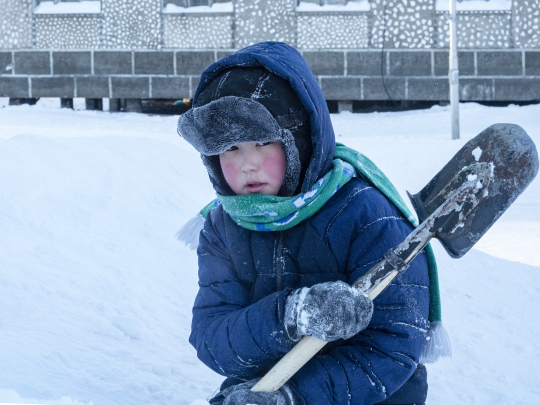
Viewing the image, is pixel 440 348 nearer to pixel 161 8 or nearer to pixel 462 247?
pixel 462 247

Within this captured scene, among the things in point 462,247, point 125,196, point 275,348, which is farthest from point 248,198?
point 125,196

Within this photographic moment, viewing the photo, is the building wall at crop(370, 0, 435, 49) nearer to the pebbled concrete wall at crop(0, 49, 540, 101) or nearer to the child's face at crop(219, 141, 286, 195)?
the pebbled concrete wall at crop(0, 49, 540, 101)

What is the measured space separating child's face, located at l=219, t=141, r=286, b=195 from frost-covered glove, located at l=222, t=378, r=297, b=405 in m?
0.43

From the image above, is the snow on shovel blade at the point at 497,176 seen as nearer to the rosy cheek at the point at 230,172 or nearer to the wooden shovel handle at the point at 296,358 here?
the wooden shovel handle at the point at 296,358

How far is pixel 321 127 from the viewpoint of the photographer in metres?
1.44

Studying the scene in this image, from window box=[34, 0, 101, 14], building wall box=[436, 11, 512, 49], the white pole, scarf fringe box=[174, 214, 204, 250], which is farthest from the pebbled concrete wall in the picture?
scarf fringe box=[174, 214, 204, 250]

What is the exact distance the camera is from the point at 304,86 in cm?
143

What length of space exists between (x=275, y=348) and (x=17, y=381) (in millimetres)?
968

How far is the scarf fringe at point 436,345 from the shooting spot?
1491 millimetres

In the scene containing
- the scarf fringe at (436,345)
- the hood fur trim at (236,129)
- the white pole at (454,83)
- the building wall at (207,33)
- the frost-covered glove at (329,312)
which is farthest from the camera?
the building wall at (207,33)

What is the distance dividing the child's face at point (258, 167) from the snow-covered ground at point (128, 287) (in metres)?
0.79

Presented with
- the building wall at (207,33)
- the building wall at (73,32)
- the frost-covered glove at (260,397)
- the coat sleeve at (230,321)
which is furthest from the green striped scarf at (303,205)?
the building wall at (73,32)

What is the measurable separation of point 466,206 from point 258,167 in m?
0.46

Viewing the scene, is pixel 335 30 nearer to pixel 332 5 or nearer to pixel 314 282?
pixel 332 5
